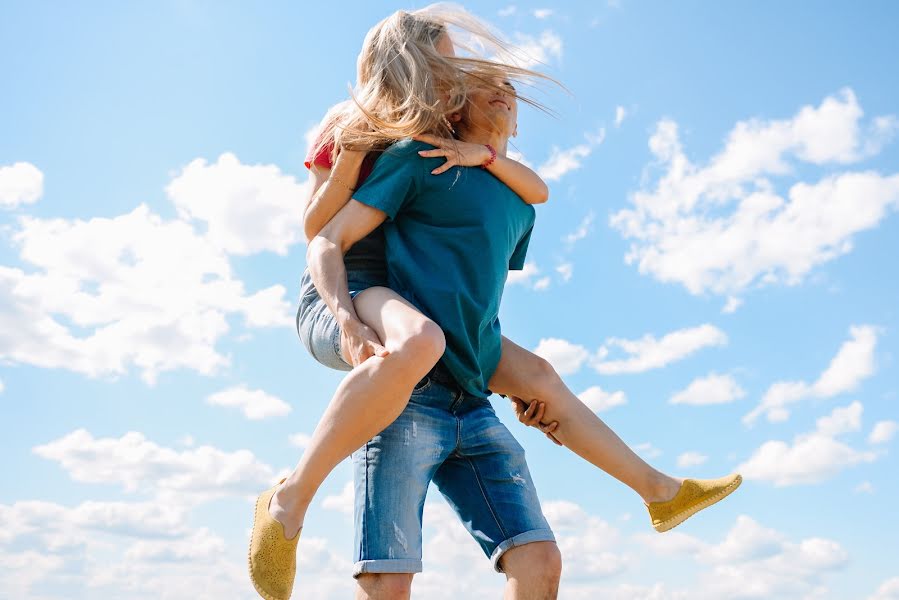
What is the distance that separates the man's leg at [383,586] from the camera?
327 cm

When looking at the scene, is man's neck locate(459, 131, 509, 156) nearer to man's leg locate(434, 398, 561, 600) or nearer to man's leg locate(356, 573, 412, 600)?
man's leg locate(434, 398, 561, 600)

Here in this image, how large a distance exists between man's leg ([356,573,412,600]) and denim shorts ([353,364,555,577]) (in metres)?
0.03

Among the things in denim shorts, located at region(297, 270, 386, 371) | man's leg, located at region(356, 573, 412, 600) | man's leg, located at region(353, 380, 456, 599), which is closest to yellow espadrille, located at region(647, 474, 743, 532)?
man's leg, located at region(353, 380, 456, 599)

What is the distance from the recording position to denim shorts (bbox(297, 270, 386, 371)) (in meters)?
3.56

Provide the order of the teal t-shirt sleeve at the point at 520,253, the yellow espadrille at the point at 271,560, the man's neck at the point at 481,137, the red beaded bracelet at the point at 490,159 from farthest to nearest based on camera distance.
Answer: the teal t-shirt sleeve at the point at 520,253, the man's neck at the point at 481,137, the red beaded bracelet at the point at 490,159, the yellow espadrille at the point at 271,560

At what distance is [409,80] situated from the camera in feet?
12.4

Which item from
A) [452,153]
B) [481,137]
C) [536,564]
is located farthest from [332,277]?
[536,564]

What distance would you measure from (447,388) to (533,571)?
2.67ft

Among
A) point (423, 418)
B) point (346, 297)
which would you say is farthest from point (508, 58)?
point (423, 418)

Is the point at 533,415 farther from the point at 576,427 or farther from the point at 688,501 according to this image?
the point at 688,501

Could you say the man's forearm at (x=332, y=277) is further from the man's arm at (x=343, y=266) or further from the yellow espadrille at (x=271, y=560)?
the yellow espadrille at (x=271, y=560)

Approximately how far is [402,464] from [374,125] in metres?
1.38

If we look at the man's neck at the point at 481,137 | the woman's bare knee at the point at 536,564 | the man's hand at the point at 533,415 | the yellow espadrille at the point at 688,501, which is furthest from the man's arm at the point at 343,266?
the yellow espadrille at the point at 688,501

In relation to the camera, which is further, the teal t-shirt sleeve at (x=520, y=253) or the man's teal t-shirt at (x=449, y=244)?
the teal t-shirt sleeve at (x=520, y=253)
